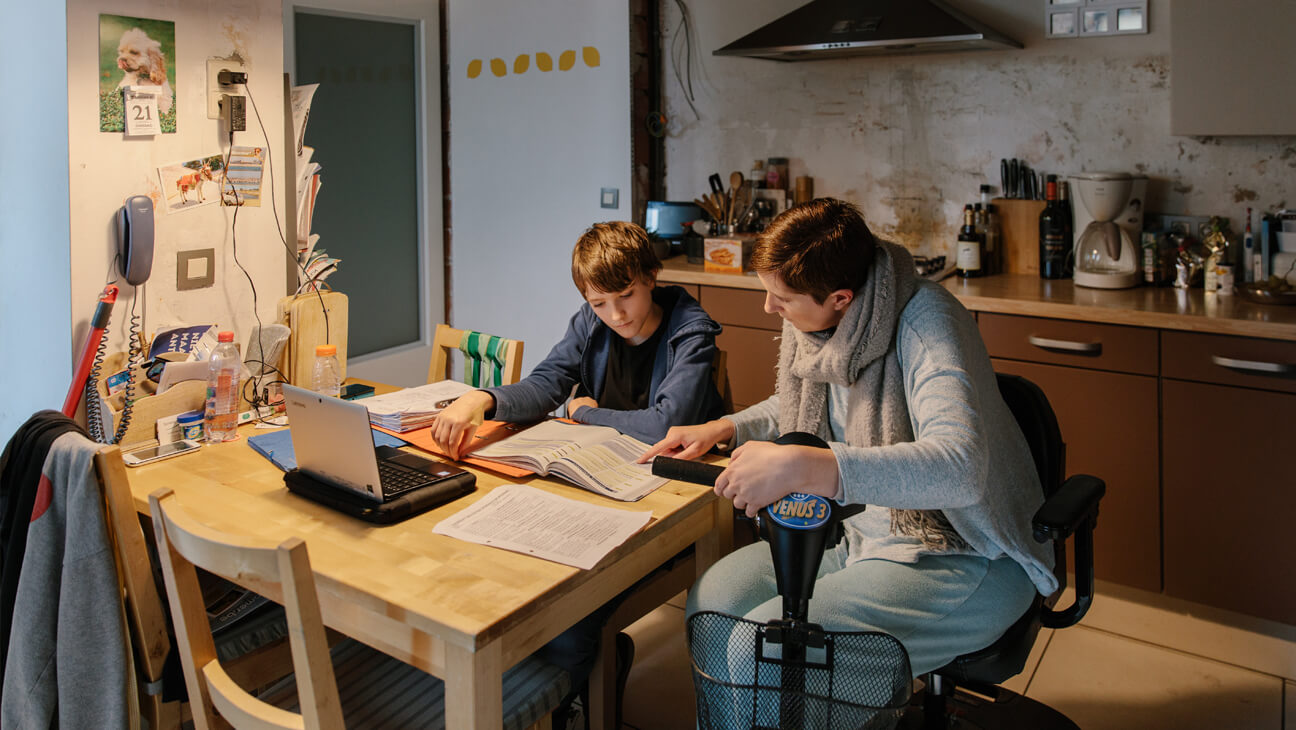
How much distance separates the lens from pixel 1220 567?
269 centimetres

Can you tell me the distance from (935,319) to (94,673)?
1.51 metres

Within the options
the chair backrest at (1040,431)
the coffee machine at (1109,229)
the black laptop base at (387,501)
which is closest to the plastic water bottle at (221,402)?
the black laptop base at (387,501)

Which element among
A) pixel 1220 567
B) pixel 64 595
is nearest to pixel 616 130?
pixel 1220 567

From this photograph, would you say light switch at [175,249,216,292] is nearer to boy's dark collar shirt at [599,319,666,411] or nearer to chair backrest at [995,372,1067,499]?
boy's dark collar shirt at [599,319,666,411]

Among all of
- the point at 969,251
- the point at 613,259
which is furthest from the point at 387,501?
the point at 969,251

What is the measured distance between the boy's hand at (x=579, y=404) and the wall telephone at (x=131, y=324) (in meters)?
0.91

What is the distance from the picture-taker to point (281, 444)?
2.08 m

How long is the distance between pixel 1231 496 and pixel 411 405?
210 centimetres

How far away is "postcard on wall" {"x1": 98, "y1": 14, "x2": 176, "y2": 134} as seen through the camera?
7.08 feet

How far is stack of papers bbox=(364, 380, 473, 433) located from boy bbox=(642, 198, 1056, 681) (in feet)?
2.48

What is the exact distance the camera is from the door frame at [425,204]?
4250 millimetres

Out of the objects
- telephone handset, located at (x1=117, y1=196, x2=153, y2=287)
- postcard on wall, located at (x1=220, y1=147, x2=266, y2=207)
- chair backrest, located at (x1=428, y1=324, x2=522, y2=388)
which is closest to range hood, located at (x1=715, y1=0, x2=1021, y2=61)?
chair backrest, located at (x1=428, y1=324, x2=522, y2=388)

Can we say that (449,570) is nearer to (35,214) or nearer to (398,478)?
(398,478)

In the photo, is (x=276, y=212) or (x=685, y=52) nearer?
(x=276, y=212)
